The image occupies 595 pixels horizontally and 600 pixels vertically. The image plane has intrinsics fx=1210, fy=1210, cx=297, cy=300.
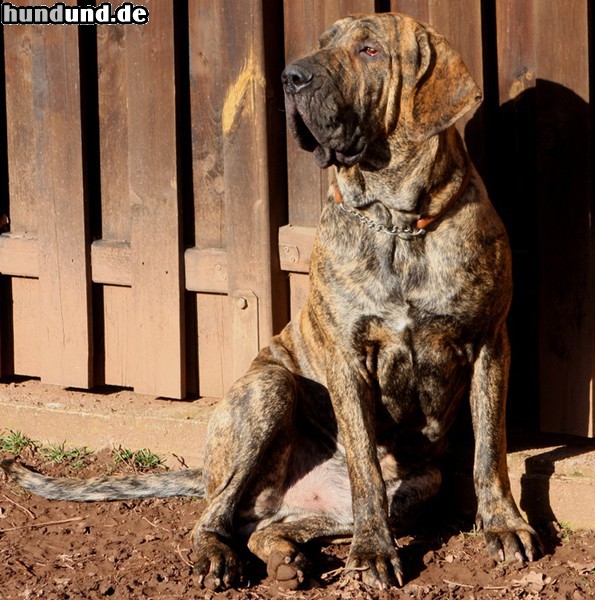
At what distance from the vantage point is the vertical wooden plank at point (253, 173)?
5375 millimetres

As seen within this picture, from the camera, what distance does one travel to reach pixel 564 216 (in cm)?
493

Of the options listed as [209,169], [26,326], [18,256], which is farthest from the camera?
[26,326]

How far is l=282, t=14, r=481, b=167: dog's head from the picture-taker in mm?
4363

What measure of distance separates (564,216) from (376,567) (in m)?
1.63

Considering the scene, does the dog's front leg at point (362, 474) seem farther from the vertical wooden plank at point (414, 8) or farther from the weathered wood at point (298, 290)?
the vertical wooden plank at point (414, 8)

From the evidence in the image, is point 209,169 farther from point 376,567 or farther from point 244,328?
point 376,567

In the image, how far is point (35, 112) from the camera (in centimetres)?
600

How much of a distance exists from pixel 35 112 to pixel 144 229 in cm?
85

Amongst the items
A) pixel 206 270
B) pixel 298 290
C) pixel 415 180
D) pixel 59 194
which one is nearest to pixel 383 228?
pixel 415 180

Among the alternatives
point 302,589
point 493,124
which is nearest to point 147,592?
point 302,589

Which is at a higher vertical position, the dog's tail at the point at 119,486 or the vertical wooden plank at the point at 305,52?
the vertical wooden plank at the point at 305,52

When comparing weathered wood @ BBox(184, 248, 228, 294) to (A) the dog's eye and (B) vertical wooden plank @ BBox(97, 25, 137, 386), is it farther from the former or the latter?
(A) the dog's eye

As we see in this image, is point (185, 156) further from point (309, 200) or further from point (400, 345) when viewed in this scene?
point (400, 345)

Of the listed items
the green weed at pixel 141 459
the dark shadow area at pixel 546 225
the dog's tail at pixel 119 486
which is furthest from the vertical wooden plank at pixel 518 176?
the green weed at pixel 141 459
